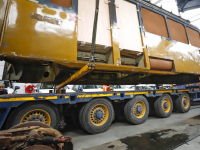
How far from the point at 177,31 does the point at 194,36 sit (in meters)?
1.58

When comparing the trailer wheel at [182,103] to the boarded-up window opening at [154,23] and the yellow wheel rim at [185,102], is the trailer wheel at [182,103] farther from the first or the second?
the boarded-up window opening at [154,23]

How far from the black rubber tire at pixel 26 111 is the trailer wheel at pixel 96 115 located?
0.62 m

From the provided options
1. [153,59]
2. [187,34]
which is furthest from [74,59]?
[187,34]

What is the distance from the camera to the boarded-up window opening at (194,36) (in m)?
5.66

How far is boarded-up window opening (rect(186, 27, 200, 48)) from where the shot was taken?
5660 millimetres

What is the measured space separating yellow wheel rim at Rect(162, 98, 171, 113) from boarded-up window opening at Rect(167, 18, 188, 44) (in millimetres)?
2512

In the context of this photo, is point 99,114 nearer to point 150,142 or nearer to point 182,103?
point 150,142

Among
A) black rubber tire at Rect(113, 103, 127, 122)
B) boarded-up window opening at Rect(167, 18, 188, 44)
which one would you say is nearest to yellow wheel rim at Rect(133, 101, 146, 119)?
black rubber tire at Rect(113, 103, 127, 122)

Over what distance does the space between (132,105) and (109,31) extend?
7.39 feet

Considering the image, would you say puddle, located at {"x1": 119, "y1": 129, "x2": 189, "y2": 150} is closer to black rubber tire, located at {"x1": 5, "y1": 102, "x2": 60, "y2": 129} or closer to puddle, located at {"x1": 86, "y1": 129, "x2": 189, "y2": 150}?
puddle, located at {"x1": 86, "y1": 129, "x2": 189, "y2": 150}

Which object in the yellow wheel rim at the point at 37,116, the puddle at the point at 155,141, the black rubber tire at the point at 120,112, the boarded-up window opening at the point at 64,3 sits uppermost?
the boarded-up window opening at the point at 64,3

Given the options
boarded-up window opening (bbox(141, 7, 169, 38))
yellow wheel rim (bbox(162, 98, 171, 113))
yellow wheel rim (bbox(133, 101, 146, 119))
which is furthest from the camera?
yellow wheel rim (bbox(162, 98, 171, 113))

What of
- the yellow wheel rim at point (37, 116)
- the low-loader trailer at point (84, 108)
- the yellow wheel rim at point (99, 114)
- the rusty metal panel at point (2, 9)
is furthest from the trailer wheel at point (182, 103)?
the rusty metal panel at point (2, 9)

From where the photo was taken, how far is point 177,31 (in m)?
5.12
